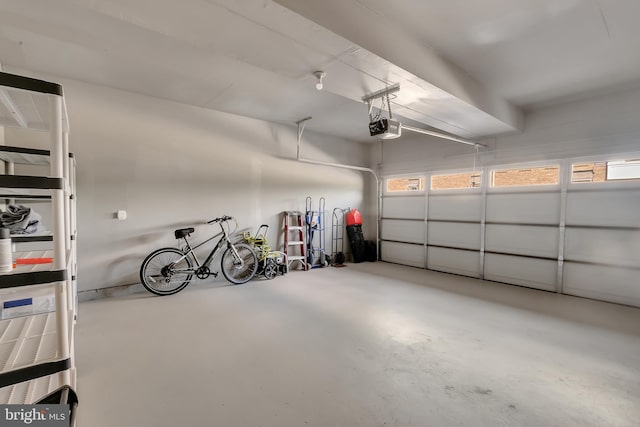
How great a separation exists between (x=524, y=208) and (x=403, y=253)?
253cm

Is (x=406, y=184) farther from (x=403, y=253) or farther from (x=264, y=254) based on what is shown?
(x=264, y=254)

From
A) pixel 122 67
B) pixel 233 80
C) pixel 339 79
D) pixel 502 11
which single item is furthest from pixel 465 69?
pixel 122 67

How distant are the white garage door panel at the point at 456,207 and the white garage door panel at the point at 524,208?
0.67ft

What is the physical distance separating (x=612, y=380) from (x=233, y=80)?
4.68m

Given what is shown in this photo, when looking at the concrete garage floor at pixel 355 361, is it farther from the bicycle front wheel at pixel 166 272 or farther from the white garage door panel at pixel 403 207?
the white garage door panel at pixel 403 207

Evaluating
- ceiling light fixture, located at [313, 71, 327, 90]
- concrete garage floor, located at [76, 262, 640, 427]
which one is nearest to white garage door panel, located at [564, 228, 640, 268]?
concrete garage floor, located at [76, 262, 640, 427]

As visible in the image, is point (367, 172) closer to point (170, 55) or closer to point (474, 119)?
point (474, 119)

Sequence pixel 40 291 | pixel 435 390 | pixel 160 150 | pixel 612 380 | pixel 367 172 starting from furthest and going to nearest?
pixel 367 172, pixel 160 150, pixel 612 380, pixel 435 390, pixel 40 291

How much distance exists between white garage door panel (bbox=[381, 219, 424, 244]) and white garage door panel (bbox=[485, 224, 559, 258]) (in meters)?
1.35

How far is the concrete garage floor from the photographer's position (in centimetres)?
178

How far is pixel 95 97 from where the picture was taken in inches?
145

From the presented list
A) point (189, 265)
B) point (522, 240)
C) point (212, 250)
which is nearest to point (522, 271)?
point (522, 240)

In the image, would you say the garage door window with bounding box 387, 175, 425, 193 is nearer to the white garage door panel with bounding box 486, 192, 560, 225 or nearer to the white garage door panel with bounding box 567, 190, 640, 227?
the white garage door panel with bounding box 486, 192, 560, 225

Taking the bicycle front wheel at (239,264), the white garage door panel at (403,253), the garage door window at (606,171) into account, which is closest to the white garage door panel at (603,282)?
the garage door window at (606,171)
